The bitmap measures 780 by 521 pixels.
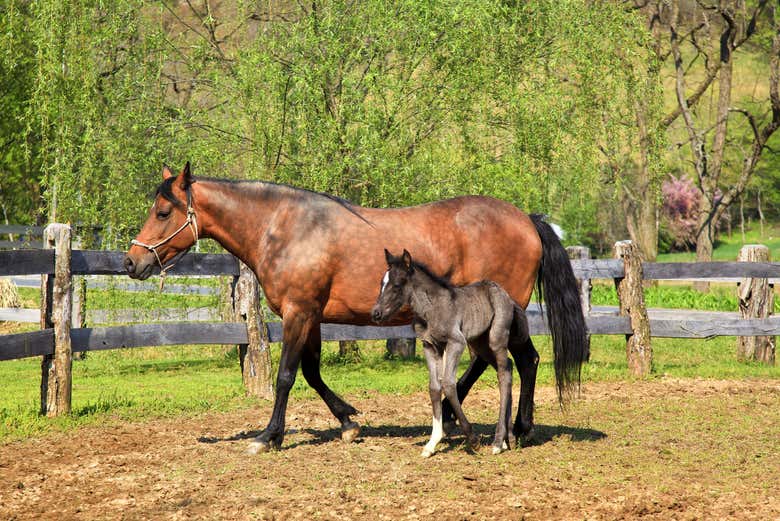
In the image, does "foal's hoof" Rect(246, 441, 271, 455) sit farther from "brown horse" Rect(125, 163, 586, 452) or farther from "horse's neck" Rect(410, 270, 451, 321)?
"horse's neck" Rect(410, 270, 451, 321)

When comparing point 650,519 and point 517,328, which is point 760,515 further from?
point 517,328

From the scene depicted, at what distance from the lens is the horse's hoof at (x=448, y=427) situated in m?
7.90

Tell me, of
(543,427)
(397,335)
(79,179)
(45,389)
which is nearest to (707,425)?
(543,427)

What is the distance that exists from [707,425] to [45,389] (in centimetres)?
648

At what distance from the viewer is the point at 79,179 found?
1263cm

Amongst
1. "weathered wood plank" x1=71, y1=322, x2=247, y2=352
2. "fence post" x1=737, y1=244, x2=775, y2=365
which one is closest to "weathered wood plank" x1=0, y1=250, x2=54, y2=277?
"weathered wood plank" x1=71, y1=322, x2=247, y2=352

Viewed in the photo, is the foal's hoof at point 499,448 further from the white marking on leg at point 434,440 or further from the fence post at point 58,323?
the fence post at point 58,323

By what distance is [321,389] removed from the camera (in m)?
7.98

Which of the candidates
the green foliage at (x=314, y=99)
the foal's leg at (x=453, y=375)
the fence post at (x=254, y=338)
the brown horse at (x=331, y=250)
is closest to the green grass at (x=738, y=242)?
the green foliage at (x=314, y=99)

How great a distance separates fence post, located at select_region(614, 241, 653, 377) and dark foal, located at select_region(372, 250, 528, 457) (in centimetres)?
562

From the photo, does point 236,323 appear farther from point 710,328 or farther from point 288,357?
point 710,328

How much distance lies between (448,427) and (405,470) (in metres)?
1.52

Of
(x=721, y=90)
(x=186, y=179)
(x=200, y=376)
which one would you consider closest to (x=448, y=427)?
(x=186, y=179)

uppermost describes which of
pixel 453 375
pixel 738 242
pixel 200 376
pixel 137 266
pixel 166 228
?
pixel 738 242
